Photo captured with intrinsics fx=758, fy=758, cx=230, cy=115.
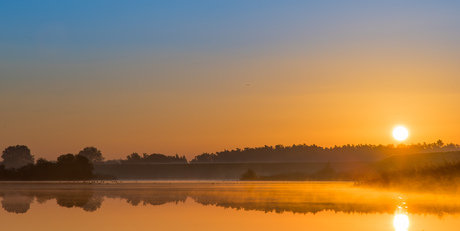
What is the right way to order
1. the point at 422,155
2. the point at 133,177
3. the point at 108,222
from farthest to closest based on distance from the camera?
the point at 133,177, the point at 422,155, the point at 108,222

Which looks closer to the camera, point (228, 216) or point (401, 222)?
point (401, 222)

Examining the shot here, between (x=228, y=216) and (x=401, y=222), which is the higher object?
(x=228, y=216)

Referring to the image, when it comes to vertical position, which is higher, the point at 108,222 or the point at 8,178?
the point at 8,178

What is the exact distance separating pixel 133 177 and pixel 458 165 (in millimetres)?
100541

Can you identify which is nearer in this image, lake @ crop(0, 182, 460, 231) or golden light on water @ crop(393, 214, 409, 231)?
golden light on water @ crop(393, 214, 409, 231)

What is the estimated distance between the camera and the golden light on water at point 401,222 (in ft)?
69.1

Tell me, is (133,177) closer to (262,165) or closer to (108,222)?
(262,165)

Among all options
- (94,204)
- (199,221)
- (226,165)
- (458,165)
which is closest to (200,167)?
(226,165)

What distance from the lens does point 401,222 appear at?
23.1 metres

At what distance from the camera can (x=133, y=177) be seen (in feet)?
470

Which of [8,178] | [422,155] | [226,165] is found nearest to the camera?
[422,155]

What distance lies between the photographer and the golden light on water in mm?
21047

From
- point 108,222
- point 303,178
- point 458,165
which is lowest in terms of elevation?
point 108,222

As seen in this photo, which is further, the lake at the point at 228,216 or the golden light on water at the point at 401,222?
the lake at the point at 228,216
